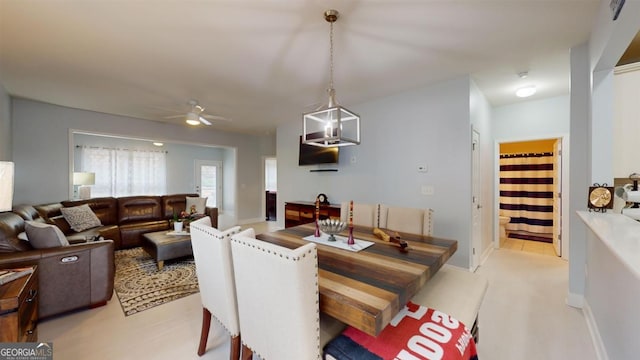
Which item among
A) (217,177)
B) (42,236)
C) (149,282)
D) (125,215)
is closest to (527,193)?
(149,282)

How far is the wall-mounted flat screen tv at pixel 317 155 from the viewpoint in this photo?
4.36 meters

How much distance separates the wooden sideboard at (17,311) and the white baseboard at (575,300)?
4.32 metres

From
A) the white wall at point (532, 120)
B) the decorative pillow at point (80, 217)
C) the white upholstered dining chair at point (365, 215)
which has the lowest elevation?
the decorative pillow at point (80, 217)

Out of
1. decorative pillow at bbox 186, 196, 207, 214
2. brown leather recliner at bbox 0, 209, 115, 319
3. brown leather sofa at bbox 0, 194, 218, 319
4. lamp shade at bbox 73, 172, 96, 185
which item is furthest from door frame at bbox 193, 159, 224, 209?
brown leather recliner at bbox 0, 209, 115, 319

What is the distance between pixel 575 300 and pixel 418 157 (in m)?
2.17

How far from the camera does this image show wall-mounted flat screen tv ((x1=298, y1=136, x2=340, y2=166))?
4.36 m

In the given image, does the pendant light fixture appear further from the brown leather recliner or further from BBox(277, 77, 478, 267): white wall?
the brown leather recliner

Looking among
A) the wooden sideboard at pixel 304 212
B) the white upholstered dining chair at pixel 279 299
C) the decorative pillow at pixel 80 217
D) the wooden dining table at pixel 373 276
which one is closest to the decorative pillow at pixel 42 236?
the decorative pillow at pixel 80 217

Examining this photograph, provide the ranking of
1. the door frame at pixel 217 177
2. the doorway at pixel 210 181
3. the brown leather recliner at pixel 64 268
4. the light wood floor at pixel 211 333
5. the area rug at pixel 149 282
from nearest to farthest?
the light wood floor at pixel 211 333 < the brown leather recliner at pixel 64 268 < the area rug at pixel 149 282 < the door frame at pixel 217 177 < the doorway at pixel 210 181

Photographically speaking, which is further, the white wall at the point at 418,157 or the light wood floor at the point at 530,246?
the light wood floor at the point at 530,246

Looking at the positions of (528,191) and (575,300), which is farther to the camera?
(528,191)

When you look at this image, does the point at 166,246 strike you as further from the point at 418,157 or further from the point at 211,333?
the point at 418,157

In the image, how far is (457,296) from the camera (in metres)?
1.58

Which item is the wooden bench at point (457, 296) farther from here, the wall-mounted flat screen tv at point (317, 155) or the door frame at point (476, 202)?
the wall-mounted flat screen tv at point (317, 155)
